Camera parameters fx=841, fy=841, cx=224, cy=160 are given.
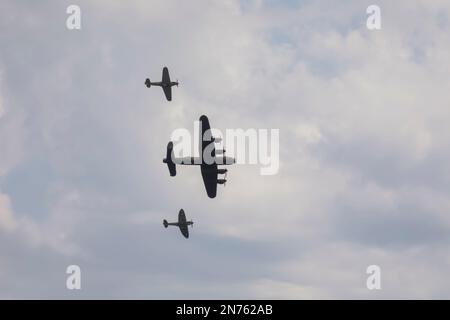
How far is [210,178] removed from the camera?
12606cm

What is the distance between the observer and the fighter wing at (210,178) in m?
122

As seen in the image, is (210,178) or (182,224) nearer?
(210,178)

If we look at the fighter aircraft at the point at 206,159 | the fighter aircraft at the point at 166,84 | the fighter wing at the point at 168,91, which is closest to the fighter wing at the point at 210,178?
the fighter aircraft at the point at 206,159

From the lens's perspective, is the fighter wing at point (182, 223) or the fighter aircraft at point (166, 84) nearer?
the fighter aircraft at point (166, 84)

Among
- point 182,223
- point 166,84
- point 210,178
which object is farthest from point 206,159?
point 182,223

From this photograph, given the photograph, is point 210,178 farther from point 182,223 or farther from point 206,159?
point 182,223

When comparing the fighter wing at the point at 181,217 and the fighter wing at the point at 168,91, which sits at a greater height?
the fighter wing at the point at 168,91

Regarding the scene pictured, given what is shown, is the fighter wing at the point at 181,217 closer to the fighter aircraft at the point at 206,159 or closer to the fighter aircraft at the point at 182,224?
the fighter aircraft at the point at 182,224

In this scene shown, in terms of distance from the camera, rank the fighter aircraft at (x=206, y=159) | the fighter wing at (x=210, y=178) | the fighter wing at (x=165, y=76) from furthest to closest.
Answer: the fighter wing at (x=210, y=178)
the fighter wing at (x=165, y=76)
the fighter aircraft at (x=206, y=159)

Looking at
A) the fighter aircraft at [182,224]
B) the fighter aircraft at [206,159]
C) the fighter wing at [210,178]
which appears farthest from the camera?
the fighter aircraft at [182,224]
